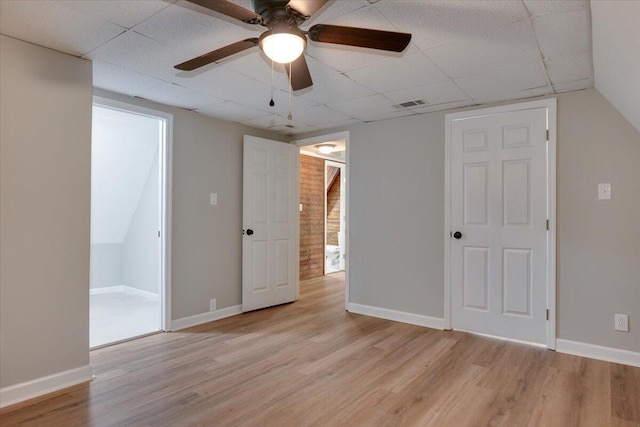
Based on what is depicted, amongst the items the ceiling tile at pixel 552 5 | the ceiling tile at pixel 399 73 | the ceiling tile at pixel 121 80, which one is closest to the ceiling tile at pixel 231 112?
the ceiling tile at pixel 121 80

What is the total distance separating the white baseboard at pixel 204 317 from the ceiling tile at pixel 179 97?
2.14m

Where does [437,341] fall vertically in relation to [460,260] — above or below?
below

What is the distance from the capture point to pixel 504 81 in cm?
285

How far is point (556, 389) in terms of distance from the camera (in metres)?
2.42

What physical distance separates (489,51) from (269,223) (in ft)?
9.84

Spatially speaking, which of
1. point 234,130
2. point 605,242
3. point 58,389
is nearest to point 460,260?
point 605,242

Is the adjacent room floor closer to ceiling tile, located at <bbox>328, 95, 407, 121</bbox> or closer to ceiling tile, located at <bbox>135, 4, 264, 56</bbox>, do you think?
ceiling tile, located at <bbox>135, 4, 264, 56</bbox>

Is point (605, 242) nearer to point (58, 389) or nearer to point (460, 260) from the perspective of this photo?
point (460, 260)

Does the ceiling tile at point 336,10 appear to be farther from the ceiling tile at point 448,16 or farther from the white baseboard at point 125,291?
the white baseboard at point 125,291

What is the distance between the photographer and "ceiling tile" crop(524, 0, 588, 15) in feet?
5.85

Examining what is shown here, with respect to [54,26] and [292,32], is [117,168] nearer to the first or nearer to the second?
[54,26]

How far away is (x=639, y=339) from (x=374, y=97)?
287 centimetres

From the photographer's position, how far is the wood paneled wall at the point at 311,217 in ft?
20.7

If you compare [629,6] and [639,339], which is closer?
[629,6]
